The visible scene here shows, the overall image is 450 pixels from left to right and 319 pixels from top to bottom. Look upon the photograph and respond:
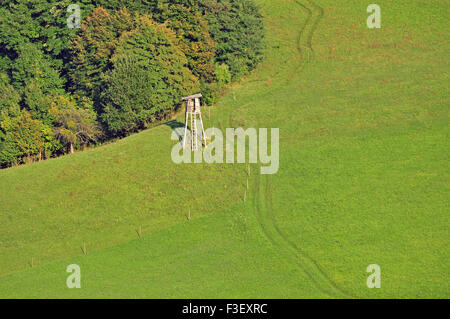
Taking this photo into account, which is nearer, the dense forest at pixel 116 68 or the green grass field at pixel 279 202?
the green grass field at pixel 279 202

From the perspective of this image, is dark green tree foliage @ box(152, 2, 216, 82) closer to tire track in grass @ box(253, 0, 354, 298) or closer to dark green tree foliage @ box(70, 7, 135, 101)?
dark green tree foliage @ box(70, 7, 135, 101)

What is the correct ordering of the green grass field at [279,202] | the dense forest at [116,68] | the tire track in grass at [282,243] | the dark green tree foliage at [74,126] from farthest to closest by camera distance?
the dark green tree foliage at [74,126]
the dense forest at [116,68]
the green grass field at [279,202]
the tire track in grass at [282,243]

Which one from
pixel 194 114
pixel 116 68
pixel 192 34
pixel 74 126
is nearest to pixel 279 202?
pixel 194 114

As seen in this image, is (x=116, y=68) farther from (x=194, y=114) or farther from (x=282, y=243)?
(x=282, y=243)

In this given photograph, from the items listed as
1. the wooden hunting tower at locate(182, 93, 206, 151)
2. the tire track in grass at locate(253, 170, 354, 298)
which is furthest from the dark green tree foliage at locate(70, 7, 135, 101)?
the tire track in grass at locate(253, 170, 354, 298)

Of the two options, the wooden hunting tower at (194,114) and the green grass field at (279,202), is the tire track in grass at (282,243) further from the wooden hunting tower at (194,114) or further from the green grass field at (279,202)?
the wooden hunting tower at (194,114)

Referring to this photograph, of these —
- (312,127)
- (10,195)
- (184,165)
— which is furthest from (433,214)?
(10,195)

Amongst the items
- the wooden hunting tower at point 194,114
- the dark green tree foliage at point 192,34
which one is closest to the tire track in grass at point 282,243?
the wooden hunting tower at point 194,114
